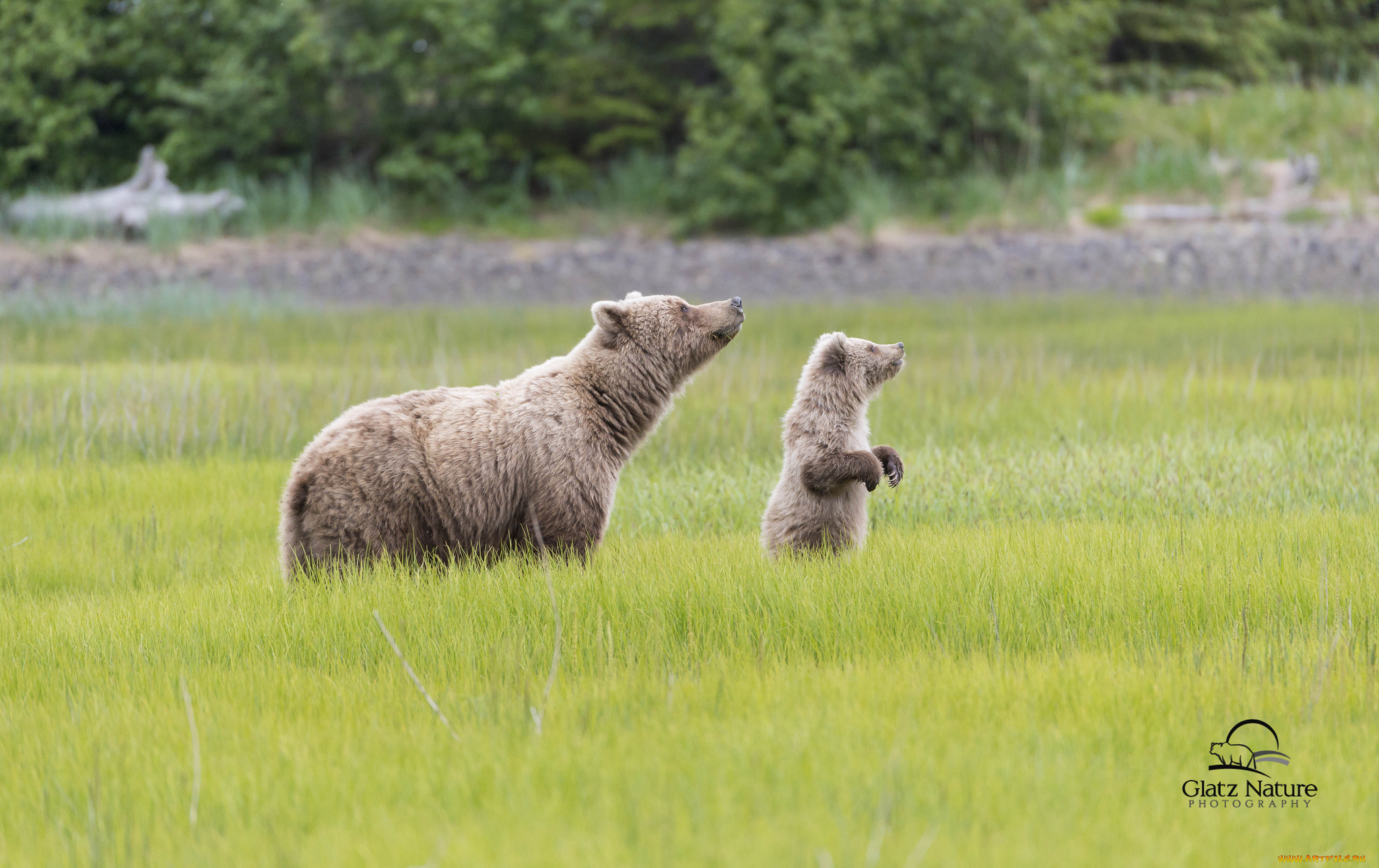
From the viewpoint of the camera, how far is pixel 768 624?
4172 mm

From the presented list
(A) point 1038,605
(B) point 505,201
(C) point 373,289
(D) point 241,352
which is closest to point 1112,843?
(A) point 1038,605

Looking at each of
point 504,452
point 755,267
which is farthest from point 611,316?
point 755,267

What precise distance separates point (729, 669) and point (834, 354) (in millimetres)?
1717

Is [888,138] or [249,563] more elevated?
[888,138]

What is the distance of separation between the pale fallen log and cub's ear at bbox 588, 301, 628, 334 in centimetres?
1832

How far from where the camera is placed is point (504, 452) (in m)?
4.99

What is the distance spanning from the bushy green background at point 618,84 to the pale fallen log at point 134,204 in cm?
168

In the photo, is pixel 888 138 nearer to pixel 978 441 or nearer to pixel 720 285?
pixel 720 285

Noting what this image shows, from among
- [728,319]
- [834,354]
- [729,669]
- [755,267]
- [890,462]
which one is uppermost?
[728,319]

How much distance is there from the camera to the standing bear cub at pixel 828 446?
193 inches

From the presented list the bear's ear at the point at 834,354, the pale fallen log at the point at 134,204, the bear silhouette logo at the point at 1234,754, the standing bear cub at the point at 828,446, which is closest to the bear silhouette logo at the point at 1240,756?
the bear silhouette logo at the point at 1234,754

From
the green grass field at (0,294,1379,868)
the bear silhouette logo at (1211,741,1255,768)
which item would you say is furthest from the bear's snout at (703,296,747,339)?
the bear silhouette logo at (1211,741,1255,768)

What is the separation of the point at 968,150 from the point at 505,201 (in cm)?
968

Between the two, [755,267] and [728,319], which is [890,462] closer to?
[728,319]
